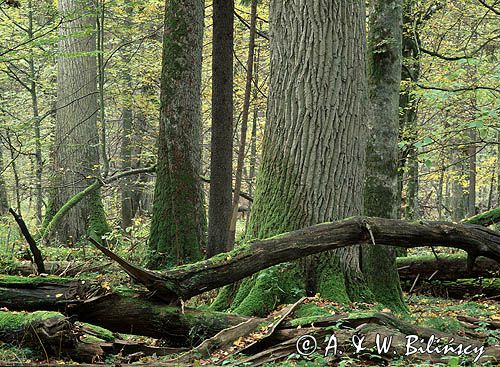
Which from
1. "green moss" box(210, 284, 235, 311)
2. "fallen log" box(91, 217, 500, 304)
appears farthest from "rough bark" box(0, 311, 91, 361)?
"green moss" box(210, 284, 235, 311)

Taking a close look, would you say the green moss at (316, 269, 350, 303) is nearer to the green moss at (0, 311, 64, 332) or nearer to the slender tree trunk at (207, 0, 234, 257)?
the green moss at (0, 311, 64, 332)

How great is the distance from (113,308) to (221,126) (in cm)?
435

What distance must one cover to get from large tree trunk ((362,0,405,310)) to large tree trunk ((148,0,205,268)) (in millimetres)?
3059

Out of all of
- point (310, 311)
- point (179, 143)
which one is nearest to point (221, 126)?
point (179, 143)

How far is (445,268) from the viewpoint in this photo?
9.59 metres

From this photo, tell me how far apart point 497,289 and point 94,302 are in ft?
22.2

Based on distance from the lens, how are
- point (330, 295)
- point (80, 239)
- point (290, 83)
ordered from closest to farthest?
point (330, 295) < point (290, 83) < point (80, 239)

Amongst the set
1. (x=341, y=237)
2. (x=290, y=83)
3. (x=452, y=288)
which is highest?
(x=290, y=83)

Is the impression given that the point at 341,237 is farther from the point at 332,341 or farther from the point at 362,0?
the point at 362,0

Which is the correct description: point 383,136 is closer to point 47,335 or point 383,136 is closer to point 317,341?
point 317,341

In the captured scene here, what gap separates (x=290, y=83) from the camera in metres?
6.52

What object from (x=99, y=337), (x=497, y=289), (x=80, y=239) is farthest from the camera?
(x=80, y=239)

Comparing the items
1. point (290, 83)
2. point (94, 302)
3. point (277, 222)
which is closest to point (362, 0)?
point (290, 83)

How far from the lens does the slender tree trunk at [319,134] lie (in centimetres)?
634
